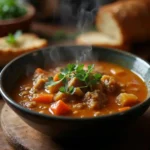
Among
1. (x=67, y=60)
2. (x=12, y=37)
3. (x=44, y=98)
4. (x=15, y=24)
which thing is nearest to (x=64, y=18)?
(x=15, y=24)

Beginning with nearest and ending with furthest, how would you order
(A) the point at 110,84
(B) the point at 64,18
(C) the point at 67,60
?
1. (A) the point at 110,84
2. (C) the point at 67,60
3. (B) the point at 64,18

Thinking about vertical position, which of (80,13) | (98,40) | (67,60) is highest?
(67,60)

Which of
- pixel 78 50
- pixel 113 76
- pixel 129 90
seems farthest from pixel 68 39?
pixel 129 90

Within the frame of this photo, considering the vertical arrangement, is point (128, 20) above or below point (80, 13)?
above

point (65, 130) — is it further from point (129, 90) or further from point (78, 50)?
point (78, 50)

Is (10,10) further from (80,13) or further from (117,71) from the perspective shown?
(117,71)

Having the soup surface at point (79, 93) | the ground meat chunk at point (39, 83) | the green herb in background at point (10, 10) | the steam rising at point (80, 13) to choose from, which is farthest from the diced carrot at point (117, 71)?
the green herb in background at point (10, 10)
